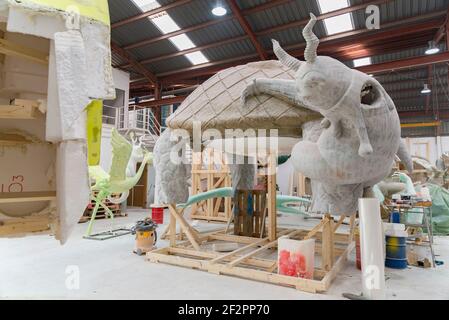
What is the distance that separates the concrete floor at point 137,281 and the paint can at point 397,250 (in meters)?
0.11

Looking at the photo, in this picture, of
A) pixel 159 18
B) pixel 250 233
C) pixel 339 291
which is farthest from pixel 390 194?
pixel 159 18

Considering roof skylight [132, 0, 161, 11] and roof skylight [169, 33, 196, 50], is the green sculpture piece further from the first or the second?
roof skylight [169, 33, 196, 50]

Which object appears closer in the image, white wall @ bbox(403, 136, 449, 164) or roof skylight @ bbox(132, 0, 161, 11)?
roof skylight @ bbox(132, 0, 161, 11)

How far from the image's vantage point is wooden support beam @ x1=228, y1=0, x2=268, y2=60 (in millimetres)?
8383

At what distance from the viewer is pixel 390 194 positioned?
5254mm

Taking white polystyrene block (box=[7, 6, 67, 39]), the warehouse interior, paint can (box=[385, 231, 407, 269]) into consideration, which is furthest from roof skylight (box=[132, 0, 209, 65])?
paint can (box=[385, 231, 407, 269])

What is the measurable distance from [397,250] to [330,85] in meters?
3.03

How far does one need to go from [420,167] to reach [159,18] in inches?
362

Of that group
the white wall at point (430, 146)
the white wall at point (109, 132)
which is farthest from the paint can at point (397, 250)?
the white wall at point (430, 146)

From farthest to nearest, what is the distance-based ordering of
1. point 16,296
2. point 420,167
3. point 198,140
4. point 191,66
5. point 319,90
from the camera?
1. point 191,66
2. point 420,167
3. point 198,140
4. point 16,296
5. point 319,90

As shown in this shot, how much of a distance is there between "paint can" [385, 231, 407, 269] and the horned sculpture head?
98.6 inches

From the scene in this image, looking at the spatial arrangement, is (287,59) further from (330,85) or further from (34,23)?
(34,23)

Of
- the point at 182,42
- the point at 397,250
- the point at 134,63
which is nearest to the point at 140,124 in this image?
the point at 134,63

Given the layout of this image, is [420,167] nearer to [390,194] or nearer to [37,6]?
[390,194]
